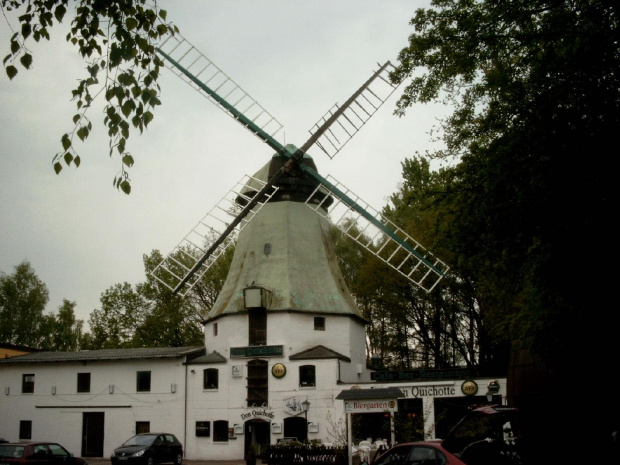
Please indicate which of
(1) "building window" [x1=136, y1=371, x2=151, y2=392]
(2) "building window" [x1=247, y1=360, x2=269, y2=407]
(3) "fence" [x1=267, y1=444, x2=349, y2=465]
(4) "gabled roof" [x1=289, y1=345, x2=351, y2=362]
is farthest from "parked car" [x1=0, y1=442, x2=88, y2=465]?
(4) "gabled roof" [x1=289, y1=345, x2=351, y2=362]

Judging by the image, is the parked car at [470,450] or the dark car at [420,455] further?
the parked car at [470,450]

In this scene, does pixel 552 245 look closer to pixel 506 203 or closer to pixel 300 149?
pixel 506 203

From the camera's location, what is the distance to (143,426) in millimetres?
38125

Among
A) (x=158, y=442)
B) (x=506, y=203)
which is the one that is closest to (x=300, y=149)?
(x=158, y=442)

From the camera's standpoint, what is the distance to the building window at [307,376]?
3581cm

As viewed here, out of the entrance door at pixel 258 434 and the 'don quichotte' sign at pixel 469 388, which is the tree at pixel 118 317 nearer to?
the entrance door at pixel 258 434

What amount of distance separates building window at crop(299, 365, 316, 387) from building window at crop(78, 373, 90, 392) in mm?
13121

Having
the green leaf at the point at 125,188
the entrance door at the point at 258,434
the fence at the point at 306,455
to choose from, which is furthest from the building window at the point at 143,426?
the green leaf at the point at 125,188

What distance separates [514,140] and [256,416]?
84.6 feet

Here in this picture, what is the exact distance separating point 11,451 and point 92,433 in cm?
1670

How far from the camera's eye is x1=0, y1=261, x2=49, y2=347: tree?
61.1 m

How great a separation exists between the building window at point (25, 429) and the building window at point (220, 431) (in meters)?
12.0

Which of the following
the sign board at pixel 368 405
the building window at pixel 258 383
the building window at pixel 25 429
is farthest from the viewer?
the building window at pixel 25 429

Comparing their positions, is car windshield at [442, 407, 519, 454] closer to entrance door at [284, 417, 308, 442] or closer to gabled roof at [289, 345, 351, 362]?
gabled roof at [289, 345, 351, 362]
